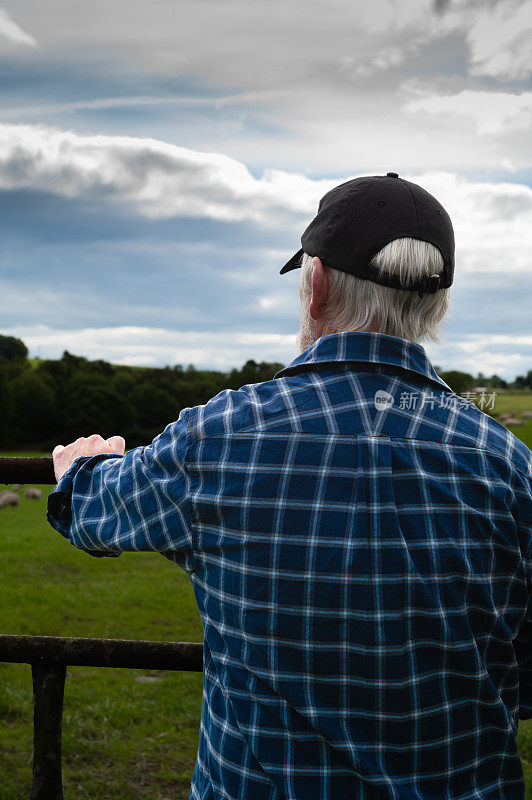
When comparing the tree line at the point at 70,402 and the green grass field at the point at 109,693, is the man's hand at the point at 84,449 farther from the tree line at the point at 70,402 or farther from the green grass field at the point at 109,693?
the tree line at the point at 70,402

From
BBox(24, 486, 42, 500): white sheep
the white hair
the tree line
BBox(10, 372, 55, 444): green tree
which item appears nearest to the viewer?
the white hair

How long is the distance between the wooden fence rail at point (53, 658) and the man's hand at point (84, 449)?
0.14m

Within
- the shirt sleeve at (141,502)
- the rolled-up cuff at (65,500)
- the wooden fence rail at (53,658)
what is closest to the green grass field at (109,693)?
the shirt sleeve at (141,502)

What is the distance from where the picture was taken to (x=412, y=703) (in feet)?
4.17

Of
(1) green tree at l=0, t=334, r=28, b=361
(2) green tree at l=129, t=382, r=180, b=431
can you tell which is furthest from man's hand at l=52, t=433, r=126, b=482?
(1) green tree at l=0, t=334, r=28, b=361

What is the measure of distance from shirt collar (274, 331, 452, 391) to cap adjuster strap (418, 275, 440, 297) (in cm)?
11

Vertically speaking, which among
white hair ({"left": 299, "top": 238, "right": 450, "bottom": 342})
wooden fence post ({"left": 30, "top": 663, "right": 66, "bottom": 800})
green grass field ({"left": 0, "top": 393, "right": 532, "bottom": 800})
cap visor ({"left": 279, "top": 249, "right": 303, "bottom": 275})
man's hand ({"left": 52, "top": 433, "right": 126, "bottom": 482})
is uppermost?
cap visor ({"left": 279, "top": 249, "right": 303, "bottom": 275})

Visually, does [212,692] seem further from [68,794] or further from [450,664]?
[68,794]

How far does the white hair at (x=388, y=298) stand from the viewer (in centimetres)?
137

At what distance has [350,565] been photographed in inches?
48.5

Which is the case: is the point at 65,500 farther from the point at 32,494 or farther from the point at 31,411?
the point at 31,411

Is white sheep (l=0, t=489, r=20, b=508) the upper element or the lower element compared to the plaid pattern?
lower

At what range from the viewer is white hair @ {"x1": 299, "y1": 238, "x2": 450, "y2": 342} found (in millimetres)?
1370

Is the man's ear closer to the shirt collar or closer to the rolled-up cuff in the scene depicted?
the shirt collar
